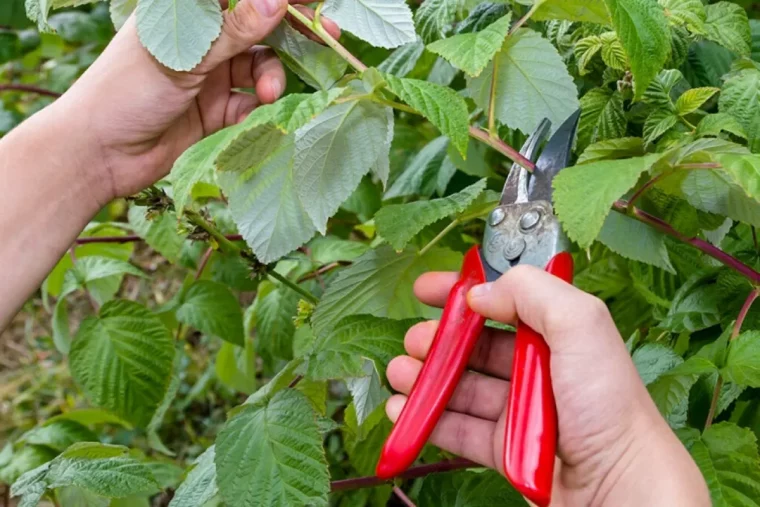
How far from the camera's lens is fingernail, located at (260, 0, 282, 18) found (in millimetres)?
689

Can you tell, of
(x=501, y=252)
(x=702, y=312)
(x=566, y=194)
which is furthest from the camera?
(x=702, y=312)

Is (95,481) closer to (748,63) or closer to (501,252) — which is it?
(501,252)

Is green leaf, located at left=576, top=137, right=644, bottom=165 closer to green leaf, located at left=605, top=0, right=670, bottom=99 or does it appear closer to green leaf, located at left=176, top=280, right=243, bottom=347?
green leaf, located at left=605, top=0, right=670, bottom=99

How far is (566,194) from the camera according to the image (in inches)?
22.1

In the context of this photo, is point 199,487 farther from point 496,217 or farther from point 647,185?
point 647,185

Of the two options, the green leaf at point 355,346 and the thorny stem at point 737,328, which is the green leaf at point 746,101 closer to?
the thorny stem at point 737,328

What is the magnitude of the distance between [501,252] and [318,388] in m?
0.29

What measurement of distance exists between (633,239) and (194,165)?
394 mm

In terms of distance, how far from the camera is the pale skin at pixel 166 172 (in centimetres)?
58

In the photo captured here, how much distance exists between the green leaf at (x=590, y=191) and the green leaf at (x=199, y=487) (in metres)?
0.46

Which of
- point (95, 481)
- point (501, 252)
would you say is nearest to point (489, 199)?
point (501, 252)

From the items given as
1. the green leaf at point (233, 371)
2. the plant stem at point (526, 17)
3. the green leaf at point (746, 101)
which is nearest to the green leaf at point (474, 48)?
the plant stem at point (526, 17)

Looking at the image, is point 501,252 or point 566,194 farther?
point 501,252

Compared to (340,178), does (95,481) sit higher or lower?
lower
